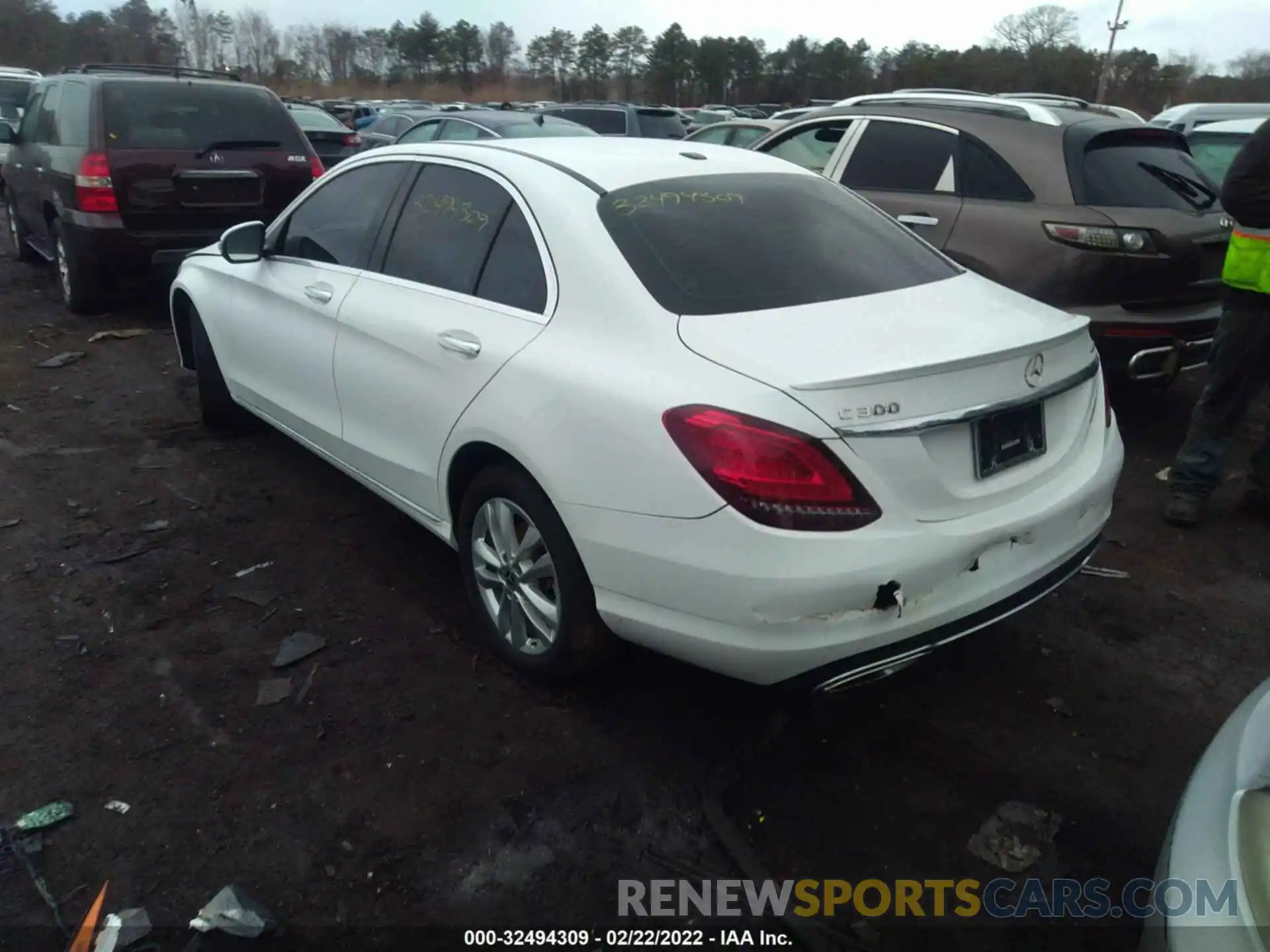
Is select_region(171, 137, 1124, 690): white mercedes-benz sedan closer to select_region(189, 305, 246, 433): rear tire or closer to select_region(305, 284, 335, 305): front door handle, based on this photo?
select_region(305, 284, 335, 305): front door handle

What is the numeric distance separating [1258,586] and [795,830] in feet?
8.42

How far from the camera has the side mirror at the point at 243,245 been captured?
14.6 ft

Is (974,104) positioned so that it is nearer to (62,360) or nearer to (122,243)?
(122,243)

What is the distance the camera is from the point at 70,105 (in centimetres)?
777

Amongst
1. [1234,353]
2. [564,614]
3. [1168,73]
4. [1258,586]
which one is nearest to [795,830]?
[564,614]

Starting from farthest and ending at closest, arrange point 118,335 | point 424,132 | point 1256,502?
point 424,132
point 118,335
point 1256,502

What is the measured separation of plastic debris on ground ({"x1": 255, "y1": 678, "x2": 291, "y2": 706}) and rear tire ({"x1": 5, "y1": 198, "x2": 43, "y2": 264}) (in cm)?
825

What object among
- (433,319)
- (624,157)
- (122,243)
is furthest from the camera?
(122,243)

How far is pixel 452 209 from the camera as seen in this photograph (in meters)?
3.54

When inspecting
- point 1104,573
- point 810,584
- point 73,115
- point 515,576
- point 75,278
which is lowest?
point 1104,573

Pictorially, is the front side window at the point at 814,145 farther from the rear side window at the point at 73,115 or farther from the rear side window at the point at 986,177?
the rear side window at the point at 73,115

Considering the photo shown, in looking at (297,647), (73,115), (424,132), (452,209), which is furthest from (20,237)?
(297,647)

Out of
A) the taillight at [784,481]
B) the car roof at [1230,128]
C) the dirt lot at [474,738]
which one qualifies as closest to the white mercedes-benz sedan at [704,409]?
the taillight at [784,481]

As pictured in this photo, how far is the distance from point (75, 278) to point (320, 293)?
4.99 meters
